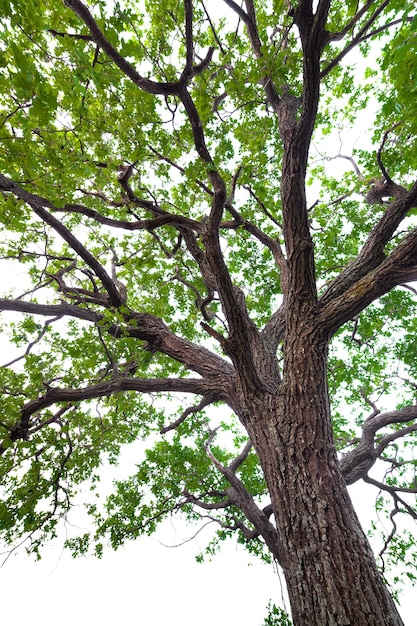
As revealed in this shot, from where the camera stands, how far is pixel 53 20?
297 cm

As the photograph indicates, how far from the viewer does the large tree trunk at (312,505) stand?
79.2 inches

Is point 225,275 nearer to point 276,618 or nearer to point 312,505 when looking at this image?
point 312,505

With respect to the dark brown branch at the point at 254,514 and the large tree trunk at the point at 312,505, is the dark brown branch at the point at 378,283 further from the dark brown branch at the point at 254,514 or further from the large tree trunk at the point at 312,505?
the dark brown branch at the point at 254,514

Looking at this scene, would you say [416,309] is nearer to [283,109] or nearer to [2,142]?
[283,109]

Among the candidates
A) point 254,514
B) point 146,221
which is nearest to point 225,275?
point 146,221

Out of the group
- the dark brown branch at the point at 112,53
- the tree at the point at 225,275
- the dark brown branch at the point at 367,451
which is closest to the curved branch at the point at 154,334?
the tree at the point at 225,275

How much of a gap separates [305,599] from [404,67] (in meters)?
4.04

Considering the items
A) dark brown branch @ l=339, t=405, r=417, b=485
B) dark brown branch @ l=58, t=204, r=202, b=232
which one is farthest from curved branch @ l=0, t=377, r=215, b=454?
dark brown branch @ l=339, t=405, r=417, b=485

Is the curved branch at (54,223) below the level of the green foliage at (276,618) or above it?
above

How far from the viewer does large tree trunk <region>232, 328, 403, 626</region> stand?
2.01 m

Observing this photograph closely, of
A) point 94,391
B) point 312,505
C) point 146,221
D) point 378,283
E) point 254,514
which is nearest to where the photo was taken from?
point 312,505

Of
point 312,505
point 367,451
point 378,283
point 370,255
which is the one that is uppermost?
point 370,255

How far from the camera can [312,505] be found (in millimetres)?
2461

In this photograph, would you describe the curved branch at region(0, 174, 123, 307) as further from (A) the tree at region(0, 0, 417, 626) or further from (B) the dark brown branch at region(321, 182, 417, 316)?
(B) the dark brown branch at region(321, 182, 417, 316)
